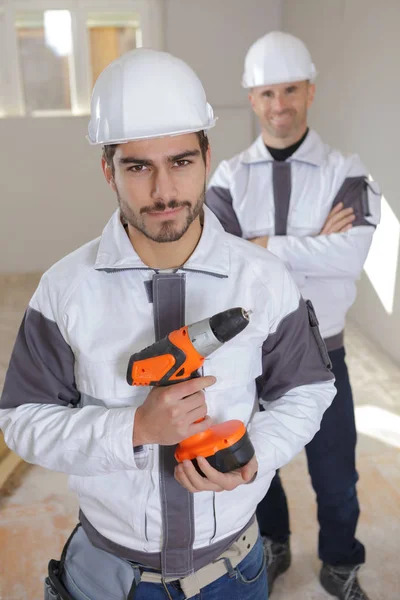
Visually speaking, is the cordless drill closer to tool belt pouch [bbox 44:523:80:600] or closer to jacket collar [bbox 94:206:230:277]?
jacket collar [bbox 94:206:230:277]

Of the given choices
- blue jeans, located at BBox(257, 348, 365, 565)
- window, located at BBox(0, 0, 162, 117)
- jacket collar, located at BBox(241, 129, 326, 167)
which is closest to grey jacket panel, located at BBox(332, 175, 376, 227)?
jacket collar, located at BBox(241, 129, 326, 167)

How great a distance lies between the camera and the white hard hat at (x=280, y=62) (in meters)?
2.21

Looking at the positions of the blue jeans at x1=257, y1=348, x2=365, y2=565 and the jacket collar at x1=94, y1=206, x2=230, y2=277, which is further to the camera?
the blue jeans at x1=257, y1=348, x2=365, y2=565

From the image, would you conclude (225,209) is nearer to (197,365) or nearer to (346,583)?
(197,365)

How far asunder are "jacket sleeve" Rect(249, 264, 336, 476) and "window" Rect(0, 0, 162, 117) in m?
5.84

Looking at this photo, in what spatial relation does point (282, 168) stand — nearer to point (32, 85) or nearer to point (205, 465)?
point (205, 465)

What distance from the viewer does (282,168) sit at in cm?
220

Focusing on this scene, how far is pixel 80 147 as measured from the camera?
6582 mm

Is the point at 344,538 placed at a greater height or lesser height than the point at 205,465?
lesser

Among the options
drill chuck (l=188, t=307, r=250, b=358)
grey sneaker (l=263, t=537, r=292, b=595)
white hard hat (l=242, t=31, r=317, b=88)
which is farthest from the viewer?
grey sneaker (l=263, t=537, r=292, b=595)

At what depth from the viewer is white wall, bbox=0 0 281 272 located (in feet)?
20.7


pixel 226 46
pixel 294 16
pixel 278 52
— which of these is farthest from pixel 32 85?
pixel 278 52

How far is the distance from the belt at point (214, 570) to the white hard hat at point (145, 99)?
0.92 meters

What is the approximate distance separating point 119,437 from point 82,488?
230mm
